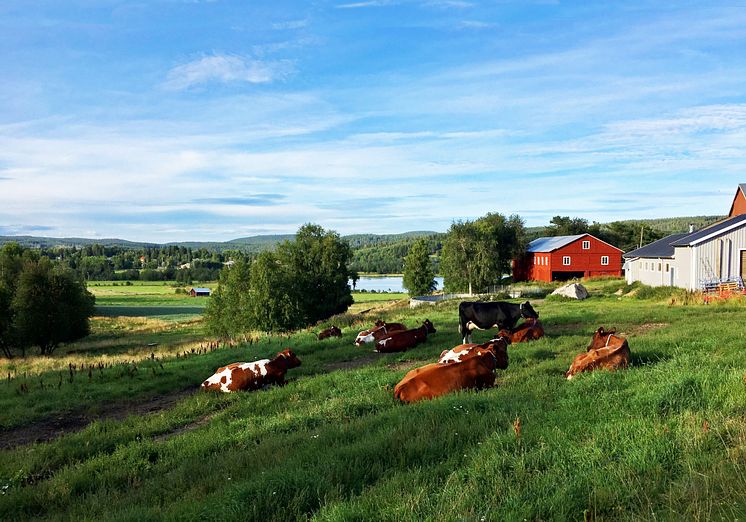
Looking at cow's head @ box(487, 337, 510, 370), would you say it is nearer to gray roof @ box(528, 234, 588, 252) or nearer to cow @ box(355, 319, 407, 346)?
cow @ box(355, 319, 407, 346)

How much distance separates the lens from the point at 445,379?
876cm

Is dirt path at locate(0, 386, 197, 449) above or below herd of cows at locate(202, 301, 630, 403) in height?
below

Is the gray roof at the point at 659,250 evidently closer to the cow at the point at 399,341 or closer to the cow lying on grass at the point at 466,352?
the cow at the point at 399,341

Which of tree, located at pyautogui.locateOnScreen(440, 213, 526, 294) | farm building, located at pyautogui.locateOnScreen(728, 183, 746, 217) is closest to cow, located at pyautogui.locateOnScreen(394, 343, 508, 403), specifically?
farm building, located at pyautogui.locateOnScreen(728, 183, 746, 217)

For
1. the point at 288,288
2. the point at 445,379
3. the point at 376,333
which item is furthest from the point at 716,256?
the point at 288,288

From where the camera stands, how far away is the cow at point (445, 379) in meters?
8.59

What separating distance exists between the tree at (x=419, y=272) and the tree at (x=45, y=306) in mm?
52432

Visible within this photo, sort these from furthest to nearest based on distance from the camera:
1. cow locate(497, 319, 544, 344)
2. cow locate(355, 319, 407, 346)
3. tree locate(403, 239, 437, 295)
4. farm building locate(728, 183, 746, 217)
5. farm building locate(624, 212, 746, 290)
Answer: tree locate(403, 239, 437, 295) < farm building locate(728, 183, 746, 217) < farm building locate(624, 212, 746, 290) < cow locate(355, 319, 407, 346) < cow locate(497, 319, 544, 344)

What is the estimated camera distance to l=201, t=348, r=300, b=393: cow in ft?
37.7

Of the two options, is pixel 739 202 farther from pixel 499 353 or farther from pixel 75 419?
pixel 75 419

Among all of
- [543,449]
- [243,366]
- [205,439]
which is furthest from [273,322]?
[543,449]

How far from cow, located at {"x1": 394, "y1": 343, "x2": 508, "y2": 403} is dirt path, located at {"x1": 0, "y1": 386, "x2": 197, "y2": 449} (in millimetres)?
5410

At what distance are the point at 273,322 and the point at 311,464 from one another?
4724 centimetres

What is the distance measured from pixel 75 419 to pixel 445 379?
7.53 m
